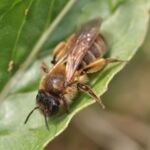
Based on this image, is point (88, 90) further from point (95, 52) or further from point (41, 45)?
point (95, 52)

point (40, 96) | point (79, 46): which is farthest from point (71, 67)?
point (40, 96)

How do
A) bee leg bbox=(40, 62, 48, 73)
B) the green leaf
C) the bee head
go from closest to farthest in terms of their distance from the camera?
the green leaf → the bee head → bee leg bbox=(40, 62, 48, 73)

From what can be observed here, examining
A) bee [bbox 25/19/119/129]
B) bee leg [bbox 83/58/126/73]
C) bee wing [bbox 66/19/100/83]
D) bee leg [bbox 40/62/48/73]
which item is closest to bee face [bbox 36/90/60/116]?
bee [bbox 25/19/119/129]

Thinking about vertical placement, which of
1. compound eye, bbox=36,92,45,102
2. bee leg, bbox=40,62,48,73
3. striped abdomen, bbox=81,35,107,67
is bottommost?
striped abdomen, bbox=81,35,107,67

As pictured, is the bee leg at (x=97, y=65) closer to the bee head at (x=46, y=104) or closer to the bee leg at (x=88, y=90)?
the bee leg at (x=88, y=90)

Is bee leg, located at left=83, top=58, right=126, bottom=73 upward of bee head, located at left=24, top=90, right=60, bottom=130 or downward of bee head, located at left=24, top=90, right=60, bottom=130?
downward

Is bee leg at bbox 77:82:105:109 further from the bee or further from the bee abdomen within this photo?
the bee abdomen

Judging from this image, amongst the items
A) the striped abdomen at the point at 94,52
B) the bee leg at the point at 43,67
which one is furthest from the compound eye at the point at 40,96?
the striped abdomen at the point at 94,52
